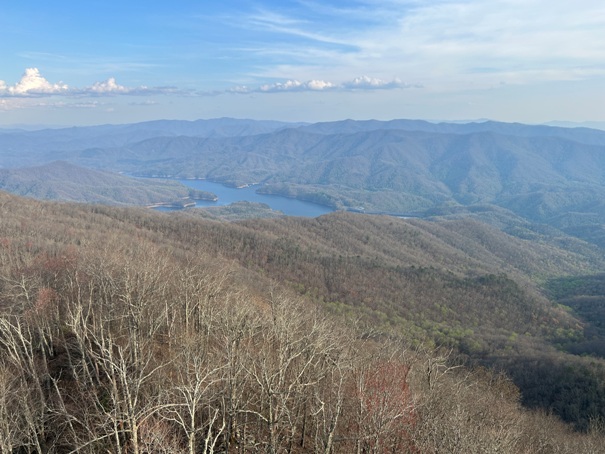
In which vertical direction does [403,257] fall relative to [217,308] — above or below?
below

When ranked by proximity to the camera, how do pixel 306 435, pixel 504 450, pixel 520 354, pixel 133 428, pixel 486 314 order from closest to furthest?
pixel 133 428
pixel 504 450
pixel 306 435
pixel 520 354
pixel 486 314

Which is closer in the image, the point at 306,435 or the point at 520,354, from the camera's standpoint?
the point at 306,435

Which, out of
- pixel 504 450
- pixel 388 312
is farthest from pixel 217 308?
pixel 388 312

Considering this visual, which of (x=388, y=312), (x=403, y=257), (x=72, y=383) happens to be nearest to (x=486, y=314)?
(x=388, y=312)

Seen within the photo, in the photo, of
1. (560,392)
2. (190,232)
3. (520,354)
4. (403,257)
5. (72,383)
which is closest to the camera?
(72,383)

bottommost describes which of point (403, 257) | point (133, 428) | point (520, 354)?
point (403, 257)

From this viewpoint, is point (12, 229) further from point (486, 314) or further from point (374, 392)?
point (486, 314)
